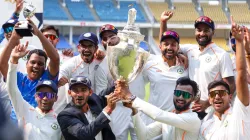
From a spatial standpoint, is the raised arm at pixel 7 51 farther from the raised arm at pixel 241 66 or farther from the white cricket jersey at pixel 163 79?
the raised arm at pixel 241 66

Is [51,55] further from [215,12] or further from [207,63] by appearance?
[215,12]

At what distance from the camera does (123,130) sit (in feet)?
17.2

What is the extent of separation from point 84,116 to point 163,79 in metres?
1.17

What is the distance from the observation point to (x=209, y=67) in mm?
5191

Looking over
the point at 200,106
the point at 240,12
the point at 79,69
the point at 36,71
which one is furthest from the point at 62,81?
the point at 240,12

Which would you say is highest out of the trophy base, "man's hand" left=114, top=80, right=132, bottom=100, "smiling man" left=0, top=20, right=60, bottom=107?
the trophy base

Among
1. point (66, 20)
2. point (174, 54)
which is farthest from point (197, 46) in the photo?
point (66, 20)

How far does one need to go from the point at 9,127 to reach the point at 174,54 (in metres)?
2.89

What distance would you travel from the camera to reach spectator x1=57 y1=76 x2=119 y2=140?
13.4ft

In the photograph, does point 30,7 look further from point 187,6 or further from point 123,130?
point 187,6

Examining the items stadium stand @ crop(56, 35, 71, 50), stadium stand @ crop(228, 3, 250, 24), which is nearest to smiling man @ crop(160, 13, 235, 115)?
stadium stand @ crop(56, 35, 71, 50)

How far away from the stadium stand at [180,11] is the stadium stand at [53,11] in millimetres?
5362

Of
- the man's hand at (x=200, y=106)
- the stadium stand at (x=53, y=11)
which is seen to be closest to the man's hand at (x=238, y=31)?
the man's hand at (x=200, y=106)

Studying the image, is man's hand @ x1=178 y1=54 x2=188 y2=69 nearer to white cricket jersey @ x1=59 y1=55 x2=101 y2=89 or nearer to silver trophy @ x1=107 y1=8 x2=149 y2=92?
white cricket jersey @ x1=59 y1=55 x2=101 y2=89
